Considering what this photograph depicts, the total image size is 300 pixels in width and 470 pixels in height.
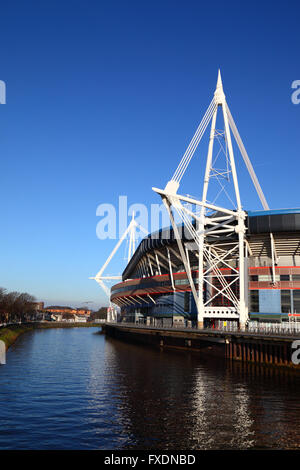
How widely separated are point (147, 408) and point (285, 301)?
32.6 m

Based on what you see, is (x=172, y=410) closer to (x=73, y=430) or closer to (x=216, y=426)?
(x=216, y=426)

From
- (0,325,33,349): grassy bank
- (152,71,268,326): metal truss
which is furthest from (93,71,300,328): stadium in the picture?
(0,325,33,349): grassy bank

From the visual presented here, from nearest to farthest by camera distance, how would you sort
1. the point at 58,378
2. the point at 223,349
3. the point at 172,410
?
the point at 172,410
the point at 58,378
the point at 223,349

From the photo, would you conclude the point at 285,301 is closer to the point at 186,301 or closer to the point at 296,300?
the point at 296,300

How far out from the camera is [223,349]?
138 feet

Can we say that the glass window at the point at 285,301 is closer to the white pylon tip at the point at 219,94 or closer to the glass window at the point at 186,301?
the glass window at the point at 186,301

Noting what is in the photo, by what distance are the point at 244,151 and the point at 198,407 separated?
1395 inches

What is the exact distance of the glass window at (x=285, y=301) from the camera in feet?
157

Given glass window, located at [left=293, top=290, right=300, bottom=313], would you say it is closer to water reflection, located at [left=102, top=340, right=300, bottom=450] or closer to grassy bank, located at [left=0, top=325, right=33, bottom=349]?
water reflection, located at [left=102, top=340, right=300, bottom=450]

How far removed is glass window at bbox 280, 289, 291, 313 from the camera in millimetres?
48000

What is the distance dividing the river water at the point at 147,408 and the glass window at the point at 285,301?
14.9 meters

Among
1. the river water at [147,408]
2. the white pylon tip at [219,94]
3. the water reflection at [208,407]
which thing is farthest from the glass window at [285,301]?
the white pylon tip at [219,94]

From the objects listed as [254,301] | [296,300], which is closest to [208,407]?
[296,300]
